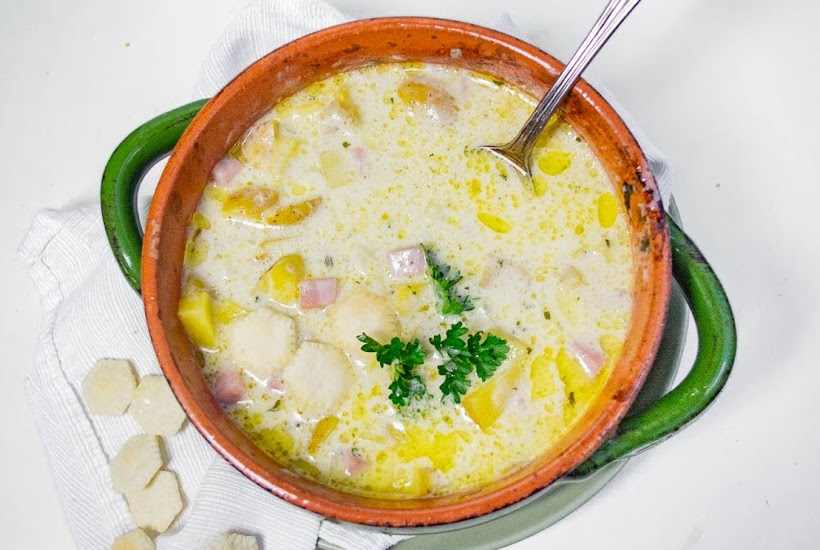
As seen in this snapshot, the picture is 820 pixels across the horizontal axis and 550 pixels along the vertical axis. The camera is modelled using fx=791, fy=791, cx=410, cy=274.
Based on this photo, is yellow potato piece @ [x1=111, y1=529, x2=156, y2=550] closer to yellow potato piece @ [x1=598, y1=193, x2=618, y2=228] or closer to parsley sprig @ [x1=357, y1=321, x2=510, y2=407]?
parsley sprig @ [x1=357, y1=321, x2=510, y2=407]

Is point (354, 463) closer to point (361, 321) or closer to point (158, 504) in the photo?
point (361, 321)

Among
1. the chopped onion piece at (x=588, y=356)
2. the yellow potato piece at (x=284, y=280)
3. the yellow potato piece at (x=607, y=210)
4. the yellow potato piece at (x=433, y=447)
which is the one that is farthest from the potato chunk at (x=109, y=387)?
the yellow potato piece at (x=607, y=210)

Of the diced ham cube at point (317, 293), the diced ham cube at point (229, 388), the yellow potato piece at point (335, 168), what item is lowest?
the diced ham cube at point (229, 388)

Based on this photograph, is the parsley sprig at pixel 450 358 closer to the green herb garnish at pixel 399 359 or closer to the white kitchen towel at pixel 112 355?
the green herb garnish at pixel 399 359

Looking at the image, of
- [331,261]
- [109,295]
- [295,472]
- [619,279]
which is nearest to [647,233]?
[619,279]

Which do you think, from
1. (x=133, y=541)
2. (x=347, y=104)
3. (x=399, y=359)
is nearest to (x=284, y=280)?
(x=399, y=359)

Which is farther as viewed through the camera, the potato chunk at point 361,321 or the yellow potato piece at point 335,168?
the yellow potato piece at point 335,168

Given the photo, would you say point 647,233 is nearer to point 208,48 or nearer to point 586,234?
point 586,234
